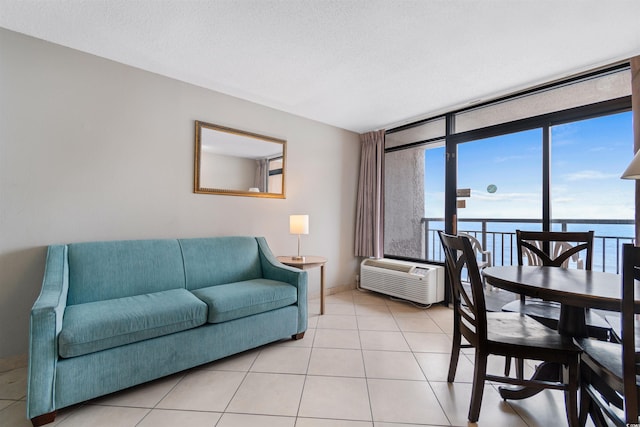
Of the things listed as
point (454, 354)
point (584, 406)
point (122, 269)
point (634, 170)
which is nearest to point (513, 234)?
point (634, 170)

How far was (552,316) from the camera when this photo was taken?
1779 millimetres

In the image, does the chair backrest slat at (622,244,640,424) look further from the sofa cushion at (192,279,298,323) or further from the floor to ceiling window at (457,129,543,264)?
the floor to ceiling window at (457,129,543,264)

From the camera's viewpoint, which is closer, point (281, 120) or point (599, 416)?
point (599, 416)

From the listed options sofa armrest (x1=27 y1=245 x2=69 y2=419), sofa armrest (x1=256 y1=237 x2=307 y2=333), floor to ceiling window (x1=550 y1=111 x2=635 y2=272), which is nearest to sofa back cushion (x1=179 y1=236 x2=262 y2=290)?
sofa armrest (x1=256 y1=237 x2=307 y2=333)

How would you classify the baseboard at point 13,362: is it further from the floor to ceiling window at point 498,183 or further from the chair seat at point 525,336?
the floor to ceiling window at point 498,183

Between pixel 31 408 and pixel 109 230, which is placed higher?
pixel 109 230

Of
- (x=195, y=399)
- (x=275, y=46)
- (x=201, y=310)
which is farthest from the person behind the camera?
(x=275, y=46)

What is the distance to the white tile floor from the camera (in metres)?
1.48

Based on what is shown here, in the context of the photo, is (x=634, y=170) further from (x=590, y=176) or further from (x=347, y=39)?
(x=347, y=39)

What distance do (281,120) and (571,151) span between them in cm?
315

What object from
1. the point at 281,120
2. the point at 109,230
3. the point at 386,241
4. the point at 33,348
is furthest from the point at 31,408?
the point at 386,241

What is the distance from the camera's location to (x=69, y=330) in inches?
58.4

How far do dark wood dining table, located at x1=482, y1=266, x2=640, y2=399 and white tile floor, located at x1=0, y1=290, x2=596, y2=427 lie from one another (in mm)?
205

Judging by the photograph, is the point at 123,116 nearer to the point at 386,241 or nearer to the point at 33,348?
the point at 33,348
